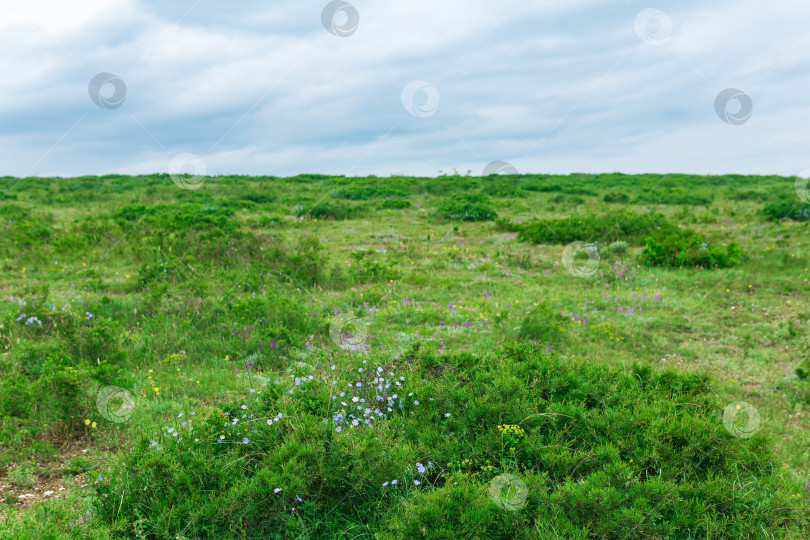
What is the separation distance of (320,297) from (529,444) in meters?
6.15

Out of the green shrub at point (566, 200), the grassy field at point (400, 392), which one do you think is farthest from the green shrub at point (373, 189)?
the grassy field at point (400, 392)

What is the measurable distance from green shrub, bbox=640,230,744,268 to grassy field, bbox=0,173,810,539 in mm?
50

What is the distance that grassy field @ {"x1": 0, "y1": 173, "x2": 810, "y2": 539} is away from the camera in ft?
10.7

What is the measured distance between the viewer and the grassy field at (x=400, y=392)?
3.27 metres

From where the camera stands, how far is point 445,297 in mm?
9695

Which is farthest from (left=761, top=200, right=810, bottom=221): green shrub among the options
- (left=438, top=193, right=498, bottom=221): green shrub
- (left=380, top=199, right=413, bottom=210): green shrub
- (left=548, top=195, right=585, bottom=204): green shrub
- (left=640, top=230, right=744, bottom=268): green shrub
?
(left=380, top=199, right=413, bottom=210): green shrub

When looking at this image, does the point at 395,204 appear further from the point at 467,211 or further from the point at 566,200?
the point at 566,200

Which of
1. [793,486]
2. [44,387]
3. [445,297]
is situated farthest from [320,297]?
[793,486]

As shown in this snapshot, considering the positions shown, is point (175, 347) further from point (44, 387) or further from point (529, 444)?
point (529, 444)

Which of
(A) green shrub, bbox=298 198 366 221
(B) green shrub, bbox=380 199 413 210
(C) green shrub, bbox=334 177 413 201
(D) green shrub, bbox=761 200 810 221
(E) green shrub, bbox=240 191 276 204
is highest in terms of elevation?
(C) green shrub, bbox=334 177 413 201

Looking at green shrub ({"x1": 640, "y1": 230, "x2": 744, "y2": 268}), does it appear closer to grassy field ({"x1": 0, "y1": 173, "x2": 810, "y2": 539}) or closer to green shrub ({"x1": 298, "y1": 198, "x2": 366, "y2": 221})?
grassy field ({"x1": 0, "y1": 173, "x2": 810, "y2": 539})

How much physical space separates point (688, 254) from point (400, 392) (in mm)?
10195

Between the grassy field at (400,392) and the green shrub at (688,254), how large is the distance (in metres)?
0.05

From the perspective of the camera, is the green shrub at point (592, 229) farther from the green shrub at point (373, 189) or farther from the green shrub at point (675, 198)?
the green shrub at point (373, 189)
